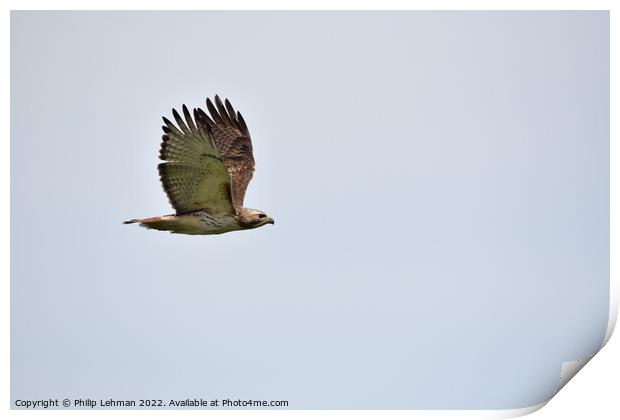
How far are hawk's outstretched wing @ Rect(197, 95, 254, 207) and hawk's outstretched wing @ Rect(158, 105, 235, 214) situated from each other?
0.30 feet

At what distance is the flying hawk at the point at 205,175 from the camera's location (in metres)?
3.40

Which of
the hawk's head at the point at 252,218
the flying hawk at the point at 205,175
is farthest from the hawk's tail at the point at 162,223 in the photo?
the hawk's head at the point at 252,218

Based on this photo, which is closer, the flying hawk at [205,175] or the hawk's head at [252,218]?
the flying hawk at [205,175]

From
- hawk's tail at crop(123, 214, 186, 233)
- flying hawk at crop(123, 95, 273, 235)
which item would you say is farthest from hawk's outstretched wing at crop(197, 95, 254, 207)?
hawk's tail at crop(123, 214, 186, 233)

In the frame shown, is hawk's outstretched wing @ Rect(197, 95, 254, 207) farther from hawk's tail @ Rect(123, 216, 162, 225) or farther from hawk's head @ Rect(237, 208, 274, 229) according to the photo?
hawk's tail @ Rect(123, 216, 162, 225)

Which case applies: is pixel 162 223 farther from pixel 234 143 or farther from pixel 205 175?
pixel 234 143

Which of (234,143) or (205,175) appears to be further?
(234,143)

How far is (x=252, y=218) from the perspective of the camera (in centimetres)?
351

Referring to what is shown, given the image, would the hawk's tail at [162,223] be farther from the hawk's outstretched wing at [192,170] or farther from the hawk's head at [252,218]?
the hawk's head at [252,218]

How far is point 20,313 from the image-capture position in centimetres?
345

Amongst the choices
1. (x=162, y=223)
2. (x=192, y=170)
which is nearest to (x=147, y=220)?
(x=162, y=223)

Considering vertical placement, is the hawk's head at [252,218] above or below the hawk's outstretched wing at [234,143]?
below

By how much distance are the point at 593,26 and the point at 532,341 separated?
1.04 meters

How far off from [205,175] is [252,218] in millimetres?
217
